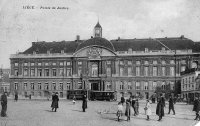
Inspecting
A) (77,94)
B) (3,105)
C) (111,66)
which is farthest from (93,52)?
(3,105)

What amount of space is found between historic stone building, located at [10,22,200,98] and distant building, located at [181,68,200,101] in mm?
5961

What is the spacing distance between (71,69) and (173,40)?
1407 centimetres

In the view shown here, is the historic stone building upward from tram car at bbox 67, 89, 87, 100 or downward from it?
upward

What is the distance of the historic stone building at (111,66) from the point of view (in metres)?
45.1

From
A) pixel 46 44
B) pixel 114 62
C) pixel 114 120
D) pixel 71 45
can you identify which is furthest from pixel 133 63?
pixel 114 120

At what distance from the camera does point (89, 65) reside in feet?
155

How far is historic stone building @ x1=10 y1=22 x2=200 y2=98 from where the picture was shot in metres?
45.1

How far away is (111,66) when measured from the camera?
151ft

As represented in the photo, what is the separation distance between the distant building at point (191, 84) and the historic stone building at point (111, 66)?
596 centimetres

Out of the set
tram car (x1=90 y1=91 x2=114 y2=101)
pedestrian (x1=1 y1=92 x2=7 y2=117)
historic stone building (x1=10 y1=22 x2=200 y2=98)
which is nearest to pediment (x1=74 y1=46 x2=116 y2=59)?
historic stone building (x1=10 y1=22 x2=200 y2=98)

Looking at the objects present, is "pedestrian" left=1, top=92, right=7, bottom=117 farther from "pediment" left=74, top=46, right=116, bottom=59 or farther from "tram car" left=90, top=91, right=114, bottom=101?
"pediment" left=74, top=46, right=116, bottom=59

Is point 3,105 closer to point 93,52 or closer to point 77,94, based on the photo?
point 77,94

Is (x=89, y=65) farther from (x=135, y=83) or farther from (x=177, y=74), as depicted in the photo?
(x=177, y=74)

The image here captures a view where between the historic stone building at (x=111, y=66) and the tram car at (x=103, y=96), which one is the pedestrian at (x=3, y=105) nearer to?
the tram car at (x=103, y=96)
